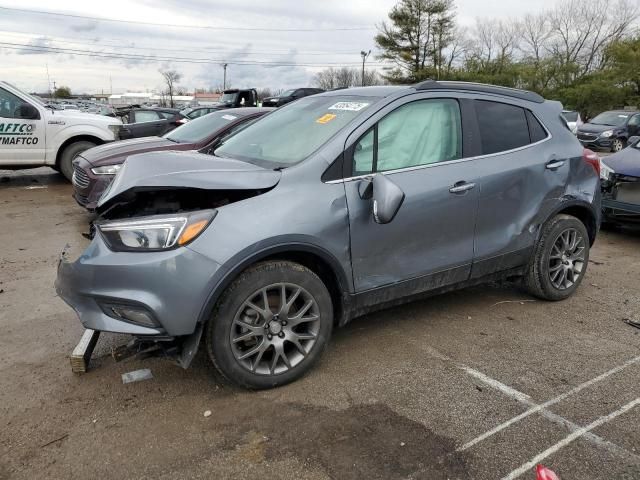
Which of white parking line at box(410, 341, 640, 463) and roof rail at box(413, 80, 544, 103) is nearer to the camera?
white parking line at box(410, 341, 640, 463)

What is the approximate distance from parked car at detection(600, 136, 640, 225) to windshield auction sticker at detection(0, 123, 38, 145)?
931 cm

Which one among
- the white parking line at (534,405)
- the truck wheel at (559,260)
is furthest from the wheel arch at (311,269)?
the truck wheel at (559,260)

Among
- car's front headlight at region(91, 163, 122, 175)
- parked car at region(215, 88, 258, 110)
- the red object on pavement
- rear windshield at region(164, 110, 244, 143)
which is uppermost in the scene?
parked car at region(215, 88, 258, 110)

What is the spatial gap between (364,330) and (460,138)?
1560 millimetres

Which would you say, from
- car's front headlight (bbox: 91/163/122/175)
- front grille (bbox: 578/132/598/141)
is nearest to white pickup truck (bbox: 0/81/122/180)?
car's front headlight (bbox: 91/163/122/175)

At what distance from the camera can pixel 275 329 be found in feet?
9.91

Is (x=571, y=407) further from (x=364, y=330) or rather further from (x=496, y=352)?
(x=364, y=330)

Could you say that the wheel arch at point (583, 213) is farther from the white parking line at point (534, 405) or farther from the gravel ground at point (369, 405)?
the white parking line at point (534, 405)

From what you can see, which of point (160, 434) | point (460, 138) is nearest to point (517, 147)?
point (460, 138)

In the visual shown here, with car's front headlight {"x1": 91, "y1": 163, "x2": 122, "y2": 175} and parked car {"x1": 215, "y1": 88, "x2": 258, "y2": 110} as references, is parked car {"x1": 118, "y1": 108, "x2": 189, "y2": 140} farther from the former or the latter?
parked car {"x1": 215, "y1": 88, "x2": 258, "y2": 110}

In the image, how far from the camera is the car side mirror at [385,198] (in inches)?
120

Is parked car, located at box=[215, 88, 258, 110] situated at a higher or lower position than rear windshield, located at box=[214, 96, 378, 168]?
higher

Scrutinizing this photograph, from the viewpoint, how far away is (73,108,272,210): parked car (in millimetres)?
6449

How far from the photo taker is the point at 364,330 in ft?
13.0
